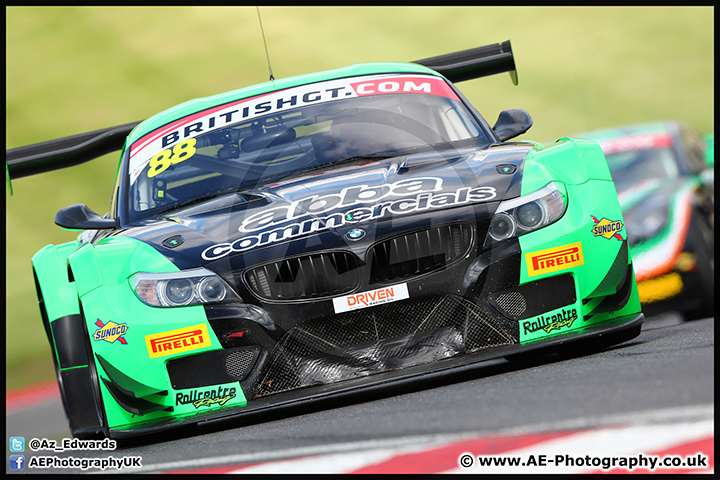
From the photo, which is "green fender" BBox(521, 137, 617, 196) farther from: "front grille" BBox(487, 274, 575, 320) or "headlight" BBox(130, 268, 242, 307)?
"headlight" BBox(130, 268, 242, 307)

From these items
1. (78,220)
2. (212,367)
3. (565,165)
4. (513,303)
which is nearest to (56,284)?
(78,220)

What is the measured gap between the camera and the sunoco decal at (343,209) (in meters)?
4.02

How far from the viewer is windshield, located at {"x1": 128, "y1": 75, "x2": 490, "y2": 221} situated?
5145mm

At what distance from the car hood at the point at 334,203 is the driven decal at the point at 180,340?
0.87 ft

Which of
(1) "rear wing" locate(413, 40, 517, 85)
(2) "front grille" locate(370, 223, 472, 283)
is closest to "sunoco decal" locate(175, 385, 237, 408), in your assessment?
(2) "front grille" locate(370, 223, 472, 283)

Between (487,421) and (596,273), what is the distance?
1266mm

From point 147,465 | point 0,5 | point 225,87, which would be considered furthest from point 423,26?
point 147,465

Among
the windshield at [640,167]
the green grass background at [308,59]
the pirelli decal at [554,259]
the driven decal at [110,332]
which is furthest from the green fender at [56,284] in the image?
the green grass background at [308,59]

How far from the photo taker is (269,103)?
5.66 metres

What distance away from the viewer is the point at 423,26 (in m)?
22.6

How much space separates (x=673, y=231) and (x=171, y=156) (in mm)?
3504

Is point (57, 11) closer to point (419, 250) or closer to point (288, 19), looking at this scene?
point (288, 19)

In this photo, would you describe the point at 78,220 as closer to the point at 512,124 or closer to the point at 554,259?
the point at 554,259

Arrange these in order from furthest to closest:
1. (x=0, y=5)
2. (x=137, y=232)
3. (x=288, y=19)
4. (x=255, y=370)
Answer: (x=288, y=19)
(x=0, y=5)
(x=137, y=232)
(x=255, y=370)
